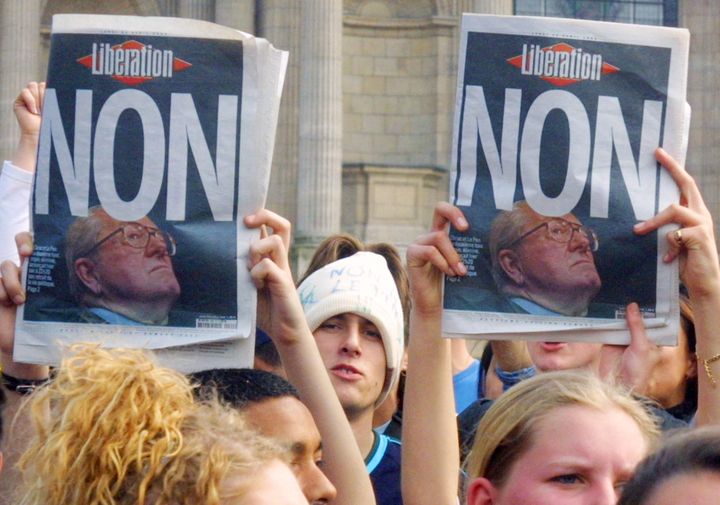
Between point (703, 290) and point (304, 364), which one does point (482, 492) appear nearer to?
point (304, 364)

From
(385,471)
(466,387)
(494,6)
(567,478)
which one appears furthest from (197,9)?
(567,478)

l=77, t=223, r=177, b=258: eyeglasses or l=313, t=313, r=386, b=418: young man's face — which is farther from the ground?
l=77, t=223, r=177, b=258: eyeglasses

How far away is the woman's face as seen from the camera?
4.81 meters

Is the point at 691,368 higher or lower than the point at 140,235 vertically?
lower

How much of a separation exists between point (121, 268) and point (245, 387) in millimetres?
841

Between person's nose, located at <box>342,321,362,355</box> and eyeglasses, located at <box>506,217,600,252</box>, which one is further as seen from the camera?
person's nose, located at <box>342,321,362,355</box>

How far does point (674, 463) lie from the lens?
3.67 meters

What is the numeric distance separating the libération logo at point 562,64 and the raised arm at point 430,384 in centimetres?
51

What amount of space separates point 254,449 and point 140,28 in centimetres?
238

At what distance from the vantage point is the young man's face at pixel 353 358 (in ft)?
21.8

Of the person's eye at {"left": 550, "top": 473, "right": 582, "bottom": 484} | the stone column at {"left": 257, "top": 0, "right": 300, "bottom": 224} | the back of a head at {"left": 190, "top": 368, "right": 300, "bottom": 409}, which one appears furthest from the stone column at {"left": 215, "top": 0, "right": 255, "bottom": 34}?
the person's eye at {"left": 550, "top": 473, "right": 582, "bottom": 484}

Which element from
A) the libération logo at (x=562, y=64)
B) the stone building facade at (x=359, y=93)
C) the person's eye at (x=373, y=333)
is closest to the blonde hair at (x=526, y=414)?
the libération logo at (x=562, y=64)

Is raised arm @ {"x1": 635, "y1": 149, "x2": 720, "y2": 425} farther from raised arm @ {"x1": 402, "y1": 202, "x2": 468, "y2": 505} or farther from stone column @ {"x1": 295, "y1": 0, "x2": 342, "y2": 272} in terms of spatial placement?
stone column @ {"x1": 295, "y1": 0, "x2": 342, "y2": 272}

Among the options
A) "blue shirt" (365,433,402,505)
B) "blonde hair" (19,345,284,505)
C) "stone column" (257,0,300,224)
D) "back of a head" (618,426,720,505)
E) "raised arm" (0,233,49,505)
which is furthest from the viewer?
"stone column" (257,0,300,224)
